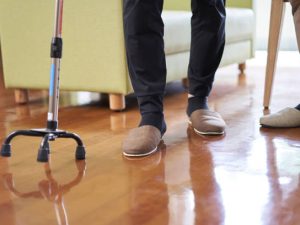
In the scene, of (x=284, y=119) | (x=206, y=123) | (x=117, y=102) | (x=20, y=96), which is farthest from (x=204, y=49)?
(x=20, y=96)

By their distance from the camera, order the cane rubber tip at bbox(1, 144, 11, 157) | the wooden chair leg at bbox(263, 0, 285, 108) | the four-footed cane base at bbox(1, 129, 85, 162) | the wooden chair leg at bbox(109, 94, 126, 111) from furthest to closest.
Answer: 1. the wooden chair leg at bbox(109, 94, 126, 111)
2. the wooden chair leg at bbox(263, 0, 285, 108)
3. the cane rubber tip at bbox(1, 144, 11, 157)
4. the four-footed cane base at bbox(1, 129, 85, 162)

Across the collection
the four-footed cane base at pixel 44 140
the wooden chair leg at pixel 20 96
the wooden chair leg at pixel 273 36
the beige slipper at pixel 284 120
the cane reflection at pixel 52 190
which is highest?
the wooden chair leg at pixel 273 36

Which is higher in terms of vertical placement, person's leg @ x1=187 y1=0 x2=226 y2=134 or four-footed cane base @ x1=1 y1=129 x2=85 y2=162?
person's leg @ x1=187 y1=0 x2=226 y2=134

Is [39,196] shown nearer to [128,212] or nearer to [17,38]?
[128,212]

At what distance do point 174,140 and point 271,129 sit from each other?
360mm

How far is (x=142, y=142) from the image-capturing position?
59.1 inches

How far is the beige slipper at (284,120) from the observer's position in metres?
1.80

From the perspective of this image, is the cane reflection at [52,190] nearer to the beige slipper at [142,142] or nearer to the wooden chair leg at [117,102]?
the beige slipper at [142,142]

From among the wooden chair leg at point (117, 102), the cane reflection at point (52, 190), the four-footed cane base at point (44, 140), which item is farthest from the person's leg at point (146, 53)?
the wooden chair leg at point (117, 102)

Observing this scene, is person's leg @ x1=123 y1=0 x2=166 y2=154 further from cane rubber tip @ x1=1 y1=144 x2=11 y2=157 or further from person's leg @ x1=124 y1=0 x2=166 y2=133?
cane rubber tip @ x1=1 y1=144 x2=11 y2=157

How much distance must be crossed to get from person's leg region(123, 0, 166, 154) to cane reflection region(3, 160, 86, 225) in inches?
10.9

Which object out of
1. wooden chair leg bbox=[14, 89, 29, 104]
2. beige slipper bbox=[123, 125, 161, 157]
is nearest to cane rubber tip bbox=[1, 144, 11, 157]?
beige slipper bbox=[123, 125, 161, 157]

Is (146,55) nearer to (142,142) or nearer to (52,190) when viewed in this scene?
(142,142)

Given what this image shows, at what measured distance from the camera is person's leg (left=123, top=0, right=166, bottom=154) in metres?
1.51
